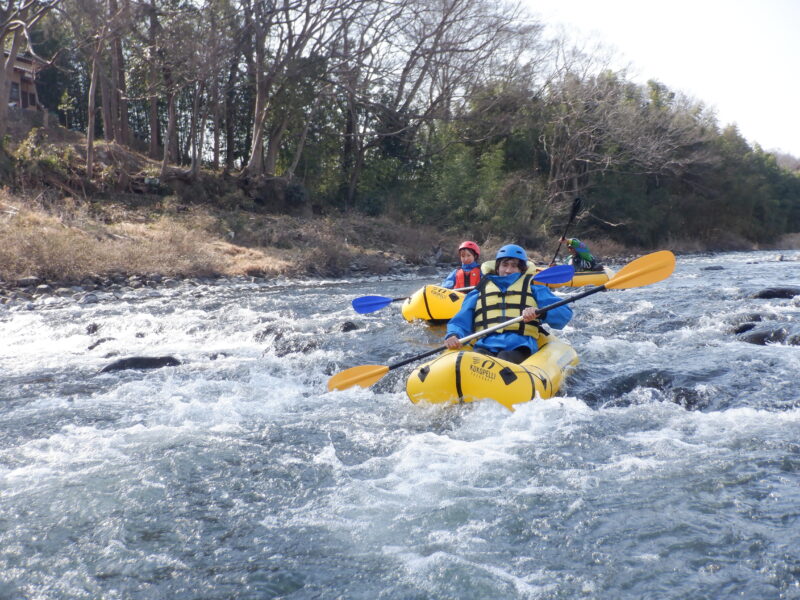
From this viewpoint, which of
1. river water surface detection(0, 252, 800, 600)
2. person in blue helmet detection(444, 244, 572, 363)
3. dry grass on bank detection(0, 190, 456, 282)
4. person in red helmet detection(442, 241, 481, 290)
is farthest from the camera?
dry grass on bank detection(0, 190, 456, 282)

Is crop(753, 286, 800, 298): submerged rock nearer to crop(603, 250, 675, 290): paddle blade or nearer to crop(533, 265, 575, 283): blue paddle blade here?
crop(603, 250, 675, 290): paddle blade

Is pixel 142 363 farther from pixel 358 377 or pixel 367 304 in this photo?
pixel 367 304

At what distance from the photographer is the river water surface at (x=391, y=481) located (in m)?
2.54

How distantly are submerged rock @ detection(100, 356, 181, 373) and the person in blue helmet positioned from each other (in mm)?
2422

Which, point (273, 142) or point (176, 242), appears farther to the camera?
point (273, 142)

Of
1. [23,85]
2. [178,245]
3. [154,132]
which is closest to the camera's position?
[178,245]

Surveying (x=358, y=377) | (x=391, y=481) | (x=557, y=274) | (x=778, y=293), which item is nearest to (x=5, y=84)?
(x=358, y=377)

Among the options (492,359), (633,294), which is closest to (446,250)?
(633,294)

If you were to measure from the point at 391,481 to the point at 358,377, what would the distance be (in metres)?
1.66

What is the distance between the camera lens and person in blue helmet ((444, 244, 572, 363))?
504 centimetres

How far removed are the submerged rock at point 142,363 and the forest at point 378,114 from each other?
10.8 m

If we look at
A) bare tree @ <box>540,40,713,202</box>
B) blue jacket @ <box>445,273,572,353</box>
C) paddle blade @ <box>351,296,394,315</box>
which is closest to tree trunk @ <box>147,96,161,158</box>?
bare tree @ <box>540,40,713,202</box>

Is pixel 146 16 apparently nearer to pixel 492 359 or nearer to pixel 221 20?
pixel 221 20

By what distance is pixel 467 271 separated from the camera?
8094 mm
